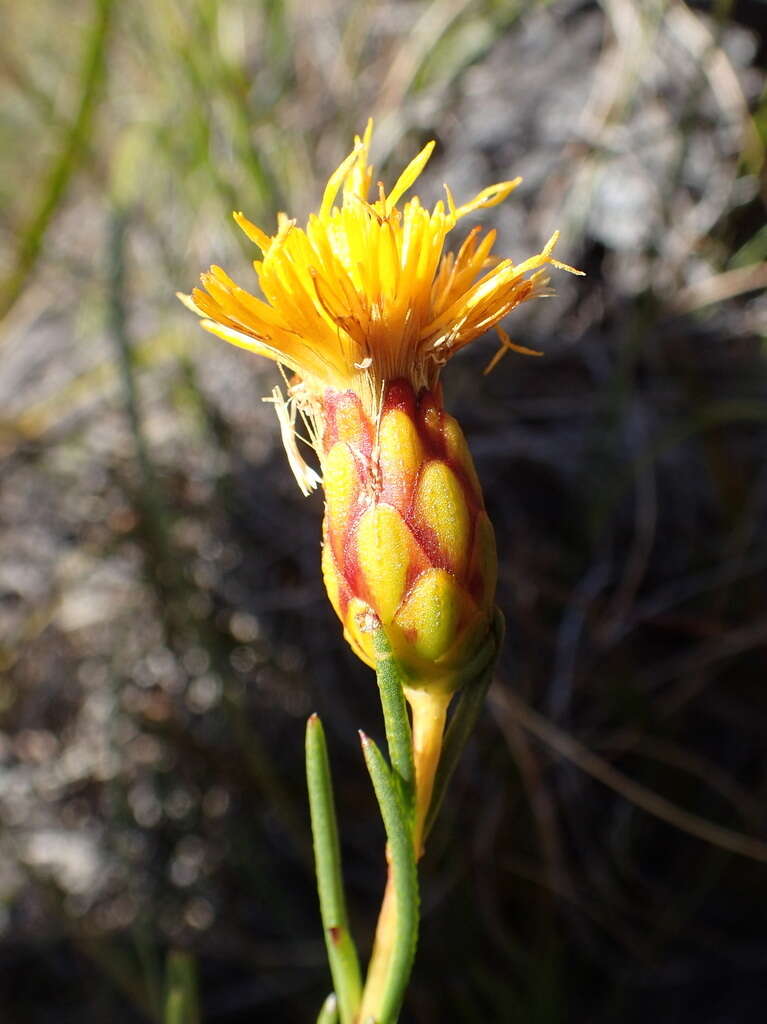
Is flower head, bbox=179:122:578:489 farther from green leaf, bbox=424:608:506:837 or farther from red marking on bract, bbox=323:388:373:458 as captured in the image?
green leaf, bbox=424:608:506:837

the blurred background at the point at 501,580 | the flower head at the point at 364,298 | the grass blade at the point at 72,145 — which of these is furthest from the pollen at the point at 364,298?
the grass blade at the point at 72,145

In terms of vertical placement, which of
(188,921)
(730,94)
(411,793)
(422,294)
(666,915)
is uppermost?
(730,94)

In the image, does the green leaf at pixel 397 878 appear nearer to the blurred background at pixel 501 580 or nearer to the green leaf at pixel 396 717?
the green leaf at pixel 396 717

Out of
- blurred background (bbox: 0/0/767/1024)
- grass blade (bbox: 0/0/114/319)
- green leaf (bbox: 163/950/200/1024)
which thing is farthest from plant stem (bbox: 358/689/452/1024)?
grass blade (bbox: 0/0/114/319)

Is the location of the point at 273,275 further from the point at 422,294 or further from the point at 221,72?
the point at 221,72

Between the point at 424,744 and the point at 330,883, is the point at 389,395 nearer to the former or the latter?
the point at 424,744

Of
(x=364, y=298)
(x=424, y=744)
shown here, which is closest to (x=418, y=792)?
(x=424, y=744)

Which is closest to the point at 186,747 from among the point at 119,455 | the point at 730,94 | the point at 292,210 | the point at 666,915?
the point at 119,455
